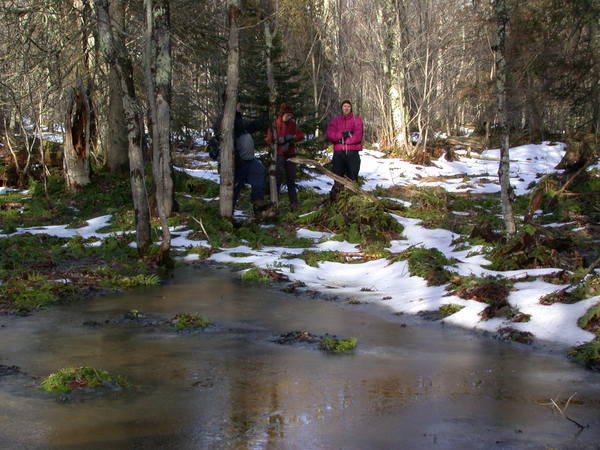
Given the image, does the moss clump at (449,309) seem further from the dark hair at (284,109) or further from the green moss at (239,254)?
the dark hair at (284,109)

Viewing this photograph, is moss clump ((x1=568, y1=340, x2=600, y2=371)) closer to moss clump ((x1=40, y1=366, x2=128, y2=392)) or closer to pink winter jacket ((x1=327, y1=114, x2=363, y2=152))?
moss clump ((x1=40, y1=366, x2=128, y2=392))

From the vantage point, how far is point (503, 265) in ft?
29.6

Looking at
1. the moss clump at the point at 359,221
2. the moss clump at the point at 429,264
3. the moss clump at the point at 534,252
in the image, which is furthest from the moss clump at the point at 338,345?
the moss clump at the point at 359,221

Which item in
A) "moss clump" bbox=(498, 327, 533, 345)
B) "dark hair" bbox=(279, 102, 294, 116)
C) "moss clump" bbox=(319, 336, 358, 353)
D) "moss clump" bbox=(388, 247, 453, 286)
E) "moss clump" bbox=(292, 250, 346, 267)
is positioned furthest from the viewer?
"dark hair" bbox=(279, 102, 294, 116)

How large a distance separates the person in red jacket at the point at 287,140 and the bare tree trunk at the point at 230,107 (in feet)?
4.71

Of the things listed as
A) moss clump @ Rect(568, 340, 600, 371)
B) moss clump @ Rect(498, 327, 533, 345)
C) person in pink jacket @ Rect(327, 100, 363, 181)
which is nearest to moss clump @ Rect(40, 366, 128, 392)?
moss clump @ Rect(498, 327, 533, 345)

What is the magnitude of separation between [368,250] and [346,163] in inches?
124

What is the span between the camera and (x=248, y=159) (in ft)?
43.4

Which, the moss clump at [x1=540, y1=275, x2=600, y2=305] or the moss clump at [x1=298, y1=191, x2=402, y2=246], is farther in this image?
the moss clump at [x1=298, y1=191, x2=402, y2=246]

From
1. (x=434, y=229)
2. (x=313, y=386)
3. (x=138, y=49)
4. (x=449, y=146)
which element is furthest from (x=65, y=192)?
(x=449, y=146)

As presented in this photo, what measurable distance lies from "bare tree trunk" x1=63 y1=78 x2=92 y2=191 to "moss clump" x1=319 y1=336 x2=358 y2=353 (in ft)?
37.8

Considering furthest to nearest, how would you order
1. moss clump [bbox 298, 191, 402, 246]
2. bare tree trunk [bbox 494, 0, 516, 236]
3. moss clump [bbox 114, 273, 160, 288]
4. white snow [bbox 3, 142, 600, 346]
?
moss clump [bbox 298, 191, 402, 246] → bare tree trunk [bbox 494, 0, 516, 236] → moss clump [bbox 114, 273, 160, 288] → white snow [bbox 3, 142, 600, 346]

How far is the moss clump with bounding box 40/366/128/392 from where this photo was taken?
5145 millimetres

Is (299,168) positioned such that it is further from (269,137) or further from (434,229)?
(434,229)
